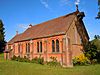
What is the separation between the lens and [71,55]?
3341 centimetres

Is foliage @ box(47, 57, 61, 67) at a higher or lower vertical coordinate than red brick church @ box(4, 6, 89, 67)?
lower

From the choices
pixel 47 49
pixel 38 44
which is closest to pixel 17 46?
pixel 38 44

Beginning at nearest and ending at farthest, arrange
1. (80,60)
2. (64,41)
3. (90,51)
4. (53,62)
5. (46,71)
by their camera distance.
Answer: (46,71), (64,41), (80,60), (53,62), (90,51)

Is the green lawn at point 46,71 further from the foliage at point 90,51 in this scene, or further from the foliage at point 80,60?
the foliage at point 90,51

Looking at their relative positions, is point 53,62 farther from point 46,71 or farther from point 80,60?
point 46,71

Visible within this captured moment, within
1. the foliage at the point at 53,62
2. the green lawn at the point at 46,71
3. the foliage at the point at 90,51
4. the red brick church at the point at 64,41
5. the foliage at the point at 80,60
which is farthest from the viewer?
the foliage at the point at 90,51

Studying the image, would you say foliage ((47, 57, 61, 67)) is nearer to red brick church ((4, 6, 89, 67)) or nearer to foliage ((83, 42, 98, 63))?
red brick church ((4, 6, 89, 67))

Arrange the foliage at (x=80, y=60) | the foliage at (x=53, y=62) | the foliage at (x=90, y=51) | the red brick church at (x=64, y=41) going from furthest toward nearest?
1. the foliage at (x=90, y=51)
2. the foliage at (x=80, y=60)
3. the foliage at (x=53, y=62)
4. the red brick church at (x=64, y=41)

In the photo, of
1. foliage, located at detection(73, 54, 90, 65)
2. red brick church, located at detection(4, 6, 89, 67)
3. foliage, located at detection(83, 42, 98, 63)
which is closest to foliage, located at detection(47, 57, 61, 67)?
red brick church, located at detection(4, 6, 89, 67)

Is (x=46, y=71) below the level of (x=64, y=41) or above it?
below

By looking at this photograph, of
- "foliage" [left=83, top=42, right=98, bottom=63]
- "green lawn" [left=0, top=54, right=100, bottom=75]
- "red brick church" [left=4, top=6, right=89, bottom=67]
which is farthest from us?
"foliage" [left=83, top=42, right=98, bottom=63]

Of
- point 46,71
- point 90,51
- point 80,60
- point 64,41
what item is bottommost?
point 46,71

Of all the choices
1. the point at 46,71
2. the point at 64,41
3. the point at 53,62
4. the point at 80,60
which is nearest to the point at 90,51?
the point at 80,60

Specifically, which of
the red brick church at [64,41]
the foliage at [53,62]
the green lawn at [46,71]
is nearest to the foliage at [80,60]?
the red brick church at [64,41]
